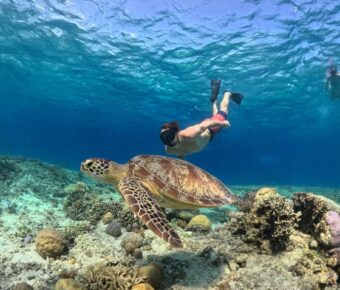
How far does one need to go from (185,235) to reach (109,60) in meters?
20.5

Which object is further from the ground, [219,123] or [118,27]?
[118,27]

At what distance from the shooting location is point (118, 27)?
1962 cm

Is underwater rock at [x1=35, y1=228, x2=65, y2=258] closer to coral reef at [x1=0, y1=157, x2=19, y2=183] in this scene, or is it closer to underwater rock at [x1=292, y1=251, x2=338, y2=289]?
underwater rock at [x1=292, y1=251, x2=338, y2=289]

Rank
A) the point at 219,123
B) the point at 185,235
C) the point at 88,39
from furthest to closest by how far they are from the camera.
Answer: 1. the point at 88,39
2. the point at 219,123
3. the point at 185,235

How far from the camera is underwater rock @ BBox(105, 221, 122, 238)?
24.2ft

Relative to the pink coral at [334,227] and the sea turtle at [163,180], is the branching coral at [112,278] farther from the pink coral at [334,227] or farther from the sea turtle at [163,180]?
the pink coral at [334,227]

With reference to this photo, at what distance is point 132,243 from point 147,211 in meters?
2.05

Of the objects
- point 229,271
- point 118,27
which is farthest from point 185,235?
point 118,27

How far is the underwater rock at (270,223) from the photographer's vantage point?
5.75 meters

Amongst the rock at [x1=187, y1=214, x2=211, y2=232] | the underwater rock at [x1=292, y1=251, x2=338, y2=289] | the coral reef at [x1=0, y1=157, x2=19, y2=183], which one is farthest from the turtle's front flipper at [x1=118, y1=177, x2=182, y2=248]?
the coral reef at [x1=0, y1=157, x2=19, y2=183]

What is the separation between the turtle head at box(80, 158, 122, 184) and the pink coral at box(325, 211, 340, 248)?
12.2ft

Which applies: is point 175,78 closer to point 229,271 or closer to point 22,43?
point 22,43

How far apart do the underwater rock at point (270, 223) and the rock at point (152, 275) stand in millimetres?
1903

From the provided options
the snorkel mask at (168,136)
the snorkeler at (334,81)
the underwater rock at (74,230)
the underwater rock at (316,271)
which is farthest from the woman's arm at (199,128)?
the snorkeler at (334,81)
